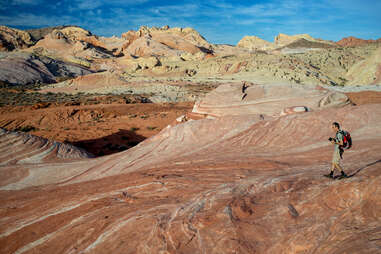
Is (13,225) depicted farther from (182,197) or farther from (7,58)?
(7,58)

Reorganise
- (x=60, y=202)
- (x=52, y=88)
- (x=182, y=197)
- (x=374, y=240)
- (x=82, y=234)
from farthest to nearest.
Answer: (x=52, y=88) → (x=60, y=202) → (x=182, y=197) → (x=82, y=234) → (x=374, y=240)

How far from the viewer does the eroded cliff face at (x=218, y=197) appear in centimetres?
274

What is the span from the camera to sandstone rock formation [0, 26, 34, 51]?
241 ft

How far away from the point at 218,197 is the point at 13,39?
96.2 metres

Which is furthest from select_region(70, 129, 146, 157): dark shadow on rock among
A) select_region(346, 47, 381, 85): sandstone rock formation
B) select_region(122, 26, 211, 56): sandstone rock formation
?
select_region(122, 26, 211, 56): sandstone rock formation

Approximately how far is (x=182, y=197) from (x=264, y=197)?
3.84 ft

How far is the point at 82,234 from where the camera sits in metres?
3.29

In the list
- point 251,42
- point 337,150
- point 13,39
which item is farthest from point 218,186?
point 251,42

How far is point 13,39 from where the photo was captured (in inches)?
3046

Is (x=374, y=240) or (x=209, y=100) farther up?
(x=209, y=100)

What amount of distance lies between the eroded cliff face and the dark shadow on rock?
7054mm

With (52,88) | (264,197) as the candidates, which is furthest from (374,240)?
(52,88)

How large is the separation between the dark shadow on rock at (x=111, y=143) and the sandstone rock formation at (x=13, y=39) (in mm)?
76425

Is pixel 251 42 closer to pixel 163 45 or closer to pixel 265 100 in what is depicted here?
pixel 163 45
